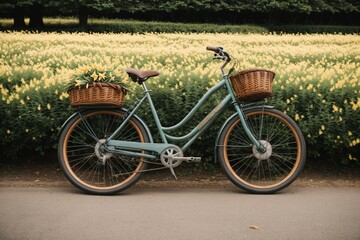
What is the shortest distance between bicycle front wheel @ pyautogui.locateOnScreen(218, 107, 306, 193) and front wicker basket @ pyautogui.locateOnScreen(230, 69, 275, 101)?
28cm

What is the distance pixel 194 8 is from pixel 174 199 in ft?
91.9

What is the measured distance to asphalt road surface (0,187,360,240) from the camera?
3.64m

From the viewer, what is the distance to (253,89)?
14.4 feet

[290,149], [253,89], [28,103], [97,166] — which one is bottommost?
[97,166]

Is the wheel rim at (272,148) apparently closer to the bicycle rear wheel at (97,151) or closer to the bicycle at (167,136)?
A: the bicycle at (167,136)

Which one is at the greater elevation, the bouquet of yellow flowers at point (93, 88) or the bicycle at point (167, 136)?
the bouquet of yellow flowers at point (93, 88)

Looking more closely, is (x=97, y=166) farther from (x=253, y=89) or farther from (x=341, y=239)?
(x=341, y=239)

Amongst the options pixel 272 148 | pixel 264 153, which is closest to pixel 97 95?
pixel 264 153

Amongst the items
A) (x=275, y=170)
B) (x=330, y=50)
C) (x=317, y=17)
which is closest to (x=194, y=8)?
(x=317, y=17)

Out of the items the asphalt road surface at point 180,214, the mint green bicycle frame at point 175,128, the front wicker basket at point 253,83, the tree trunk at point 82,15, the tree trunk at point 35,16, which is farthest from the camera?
the tree trunk at point 35,16

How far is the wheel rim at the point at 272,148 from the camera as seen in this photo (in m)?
4.74

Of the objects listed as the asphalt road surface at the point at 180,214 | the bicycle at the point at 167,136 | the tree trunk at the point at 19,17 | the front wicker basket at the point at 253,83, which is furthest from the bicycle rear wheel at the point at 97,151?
the tree trunk at the point at 19,17

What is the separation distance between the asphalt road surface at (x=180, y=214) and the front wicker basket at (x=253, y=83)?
0.98m

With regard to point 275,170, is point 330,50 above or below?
above
